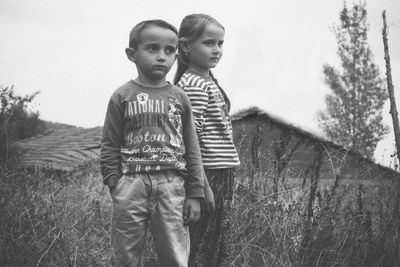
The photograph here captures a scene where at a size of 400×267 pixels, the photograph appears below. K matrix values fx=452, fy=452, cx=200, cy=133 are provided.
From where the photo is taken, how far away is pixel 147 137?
2.27 m

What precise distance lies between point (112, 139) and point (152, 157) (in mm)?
248

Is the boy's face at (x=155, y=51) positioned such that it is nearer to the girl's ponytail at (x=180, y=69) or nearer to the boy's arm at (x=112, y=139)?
the boy's arm at (x=112, y=139)

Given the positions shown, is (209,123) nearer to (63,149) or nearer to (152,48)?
(152,48)

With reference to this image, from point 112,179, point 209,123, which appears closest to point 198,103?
point 209,123

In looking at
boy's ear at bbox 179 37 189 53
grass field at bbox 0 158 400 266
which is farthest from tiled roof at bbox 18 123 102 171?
boy's ear at bbox 179 37 189 53

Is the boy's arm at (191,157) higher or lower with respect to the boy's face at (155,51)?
lower

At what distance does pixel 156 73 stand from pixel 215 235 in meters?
1.03

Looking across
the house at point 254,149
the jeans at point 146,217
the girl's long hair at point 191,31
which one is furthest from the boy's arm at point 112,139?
the house at point 254,149

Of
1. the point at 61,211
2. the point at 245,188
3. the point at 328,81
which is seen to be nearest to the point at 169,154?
the point at 245,188

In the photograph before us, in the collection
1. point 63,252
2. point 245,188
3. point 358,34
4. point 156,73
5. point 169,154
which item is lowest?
point 63,252

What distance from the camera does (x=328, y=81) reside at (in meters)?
21.9

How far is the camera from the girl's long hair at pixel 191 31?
8.66 ft

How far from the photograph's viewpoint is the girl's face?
8.60 ft

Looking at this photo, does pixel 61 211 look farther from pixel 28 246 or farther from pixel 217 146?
pixel 217 146
